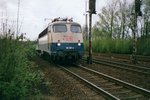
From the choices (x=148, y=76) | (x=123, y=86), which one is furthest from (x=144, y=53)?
(x=123, y=86)

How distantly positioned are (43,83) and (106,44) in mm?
31612

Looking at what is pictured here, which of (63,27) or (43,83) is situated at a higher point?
(63,27)

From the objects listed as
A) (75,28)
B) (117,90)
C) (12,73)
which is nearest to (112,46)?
(75,28)

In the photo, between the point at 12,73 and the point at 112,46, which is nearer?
the point at 12,73

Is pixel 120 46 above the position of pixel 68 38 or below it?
below

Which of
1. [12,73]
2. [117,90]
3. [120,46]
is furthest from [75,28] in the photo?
[120,46]

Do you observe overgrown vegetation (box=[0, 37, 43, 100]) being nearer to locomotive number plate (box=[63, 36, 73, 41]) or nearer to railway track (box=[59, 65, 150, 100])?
railway track (box=[59, 65, 150, 100])

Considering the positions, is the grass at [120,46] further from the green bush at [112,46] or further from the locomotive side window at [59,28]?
the locomotive side window at [59,28]

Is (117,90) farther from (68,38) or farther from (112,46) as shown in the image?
(112,46)

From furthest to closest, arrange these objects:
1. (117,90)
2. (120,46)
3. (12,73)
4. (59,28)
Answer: (120,46) → (59,28) → (117,90) → (12,73)

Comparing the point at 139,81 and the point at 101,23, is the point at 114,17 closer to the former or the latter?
the point at 101,23

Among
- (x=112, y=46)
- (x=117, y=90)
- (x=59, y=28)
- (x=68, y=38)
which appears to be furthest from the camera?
(x=112, y=46)

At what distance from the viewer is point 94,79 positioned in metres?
14.1

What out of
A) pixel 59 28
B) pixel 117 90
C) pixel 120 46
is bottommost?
pixel 117 90
